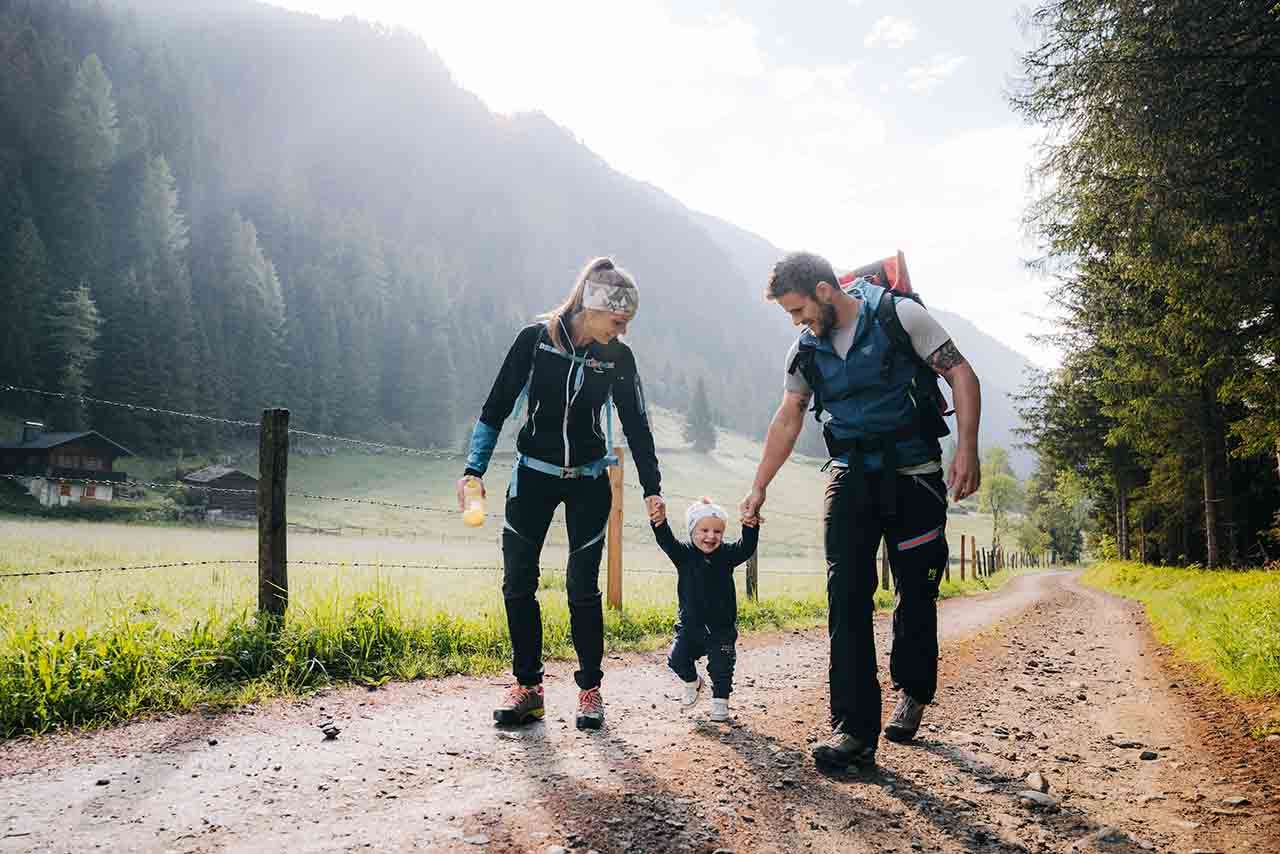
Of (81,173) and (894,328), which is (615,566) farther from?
(81,173)

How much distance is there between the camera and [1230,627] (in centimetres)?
725

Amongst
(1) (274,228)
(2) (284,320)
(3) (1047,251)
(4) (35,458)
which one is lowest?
(4) (35,458)

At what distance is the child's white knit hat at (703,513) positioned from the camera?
5.06m

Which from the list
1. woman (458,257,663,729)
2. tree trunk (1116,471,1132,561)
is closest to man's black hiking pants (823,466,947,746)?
woman (458,257,663,729)

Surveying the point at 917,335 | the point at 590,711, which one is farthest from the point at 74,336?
the point at 917,335

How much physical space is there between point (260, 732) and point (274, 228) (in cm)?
12057

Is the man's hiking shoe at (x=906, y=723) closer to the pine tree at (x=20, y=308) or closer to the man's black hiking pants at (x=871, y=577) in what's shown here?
the man's black hiking pants at (x=871, y=577)

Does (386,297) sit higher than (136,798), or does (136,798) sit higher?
(386,297)

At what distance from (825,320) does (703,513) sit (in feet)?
5.87

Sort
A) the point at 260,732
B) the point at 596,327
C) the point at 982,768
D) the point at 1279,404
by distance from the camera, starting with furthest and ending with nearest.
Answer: the point at 1279,404 → the point at 596,327 → the point at 260,732 → the point at 982,768

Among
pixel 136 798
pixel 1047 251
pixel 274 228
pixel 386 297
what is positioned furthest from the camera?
pixel 274 228

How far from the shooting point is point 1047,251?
1259cm

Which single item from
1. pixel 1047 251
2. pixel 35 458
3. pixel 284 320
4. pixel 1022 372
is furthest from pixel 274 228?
pixel 1047 251

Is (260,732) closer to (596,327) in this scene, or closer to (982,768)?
(596,327)
